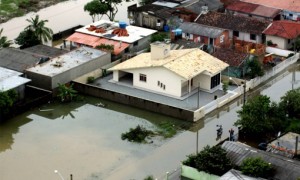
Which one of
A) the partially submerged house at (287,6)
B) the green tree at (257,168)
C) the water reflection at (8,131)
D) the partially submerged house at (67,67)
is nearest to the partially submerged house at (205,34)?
the partially submerged house at (287,6)

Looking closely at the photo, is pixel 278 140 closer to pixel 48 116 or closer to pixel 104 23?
pixel 48 116

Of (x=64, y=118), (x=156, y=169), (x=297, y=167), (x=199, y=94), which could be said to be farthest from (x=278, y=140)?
(x=64, y=118)

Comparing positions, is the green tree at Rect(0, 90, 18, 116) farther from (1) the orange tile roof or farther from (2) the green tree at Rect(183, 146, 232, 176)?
(2) the green tree at Rect(183, 146, 232, 176)

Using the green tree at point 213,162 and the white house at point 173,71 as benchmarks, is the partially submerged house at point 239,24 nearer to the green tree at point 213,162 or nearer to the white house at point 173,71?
the white house at point 173,71

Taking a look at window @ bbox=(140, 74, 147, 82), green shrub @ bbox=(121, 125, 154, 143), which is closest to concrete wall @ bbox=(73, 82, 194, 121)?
window @ bbox=(140, 74, 147, 82)

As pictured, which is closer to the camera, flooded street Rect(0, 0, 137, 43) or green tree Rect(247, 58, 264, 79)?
green tree Rect(247, 58, 264, 79)

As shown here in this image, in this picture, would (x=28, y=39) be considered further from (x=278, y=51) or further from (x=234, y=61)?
(x=278, y=51)
